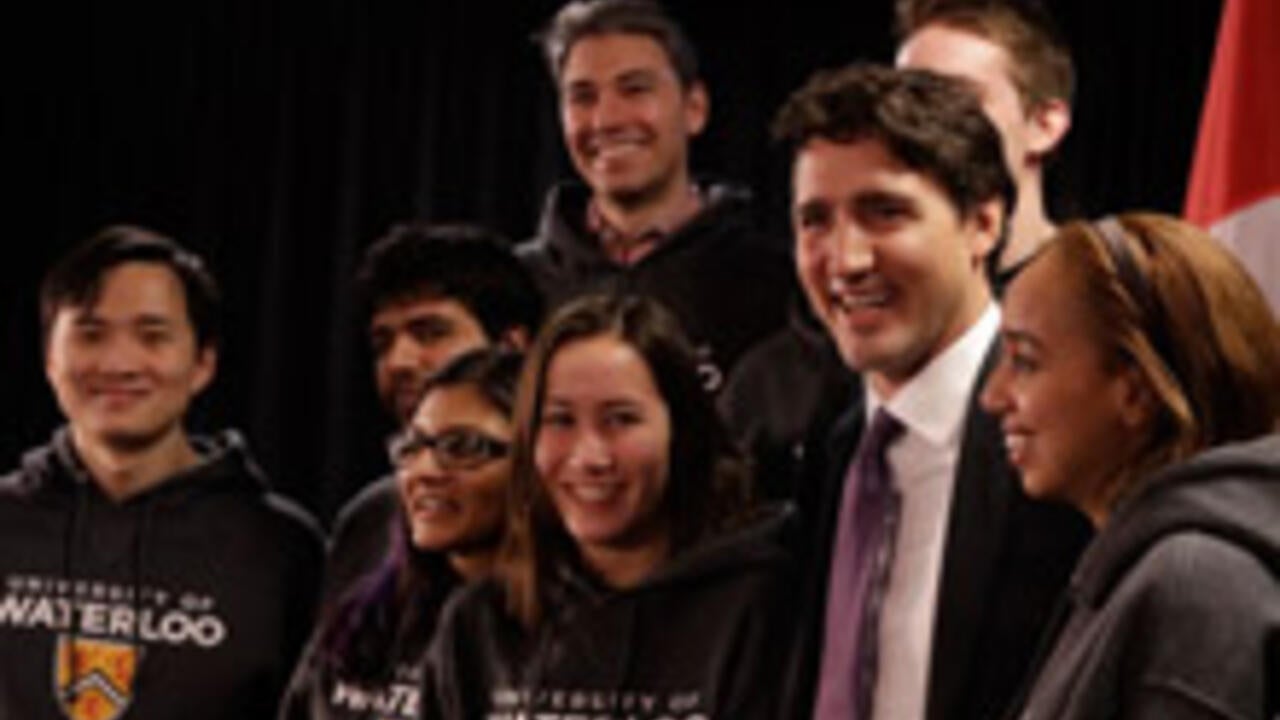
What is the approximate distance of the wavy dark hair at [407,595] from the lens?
3621mm

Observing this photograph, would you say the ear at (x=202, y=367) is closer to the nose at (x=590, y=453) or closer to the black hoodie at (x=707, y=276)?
the black hoodie at (x=707, y=276)

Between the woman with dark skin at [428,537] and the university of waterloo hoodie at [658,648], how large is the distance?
350 millimetres

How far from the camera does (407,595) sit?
143 inches

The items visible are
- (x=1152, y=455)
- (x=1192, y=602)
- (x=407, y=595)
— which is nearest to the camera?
(x=1192, y=602)

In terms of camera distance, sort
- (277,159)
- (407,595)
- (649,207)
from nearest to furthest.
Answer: (407,595), (649,207), (277,159)

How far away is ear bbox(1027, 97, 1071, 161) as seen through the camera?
11.5 feet

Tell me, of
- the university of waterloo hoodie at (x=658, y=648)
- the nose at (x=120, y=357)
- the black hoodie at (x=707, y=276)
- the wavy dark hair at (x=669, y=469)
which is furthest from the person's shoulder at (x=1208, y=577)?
the nose at (x=120, y=357)

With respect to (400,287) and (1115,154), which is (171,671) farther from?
(1115,154)

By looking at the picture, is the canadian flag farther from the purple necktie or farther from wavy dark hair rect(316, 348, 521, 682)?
wavy dark hair rect(316, 348, 521, 682)

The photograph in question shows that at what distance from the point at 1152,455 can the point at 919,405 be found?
636 mm

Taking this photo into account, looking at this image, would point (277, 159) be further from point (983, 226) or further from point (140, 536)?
point (983, 226)

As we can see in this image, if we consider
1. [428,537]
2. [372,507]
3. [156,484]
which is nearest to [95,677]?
[156,484]

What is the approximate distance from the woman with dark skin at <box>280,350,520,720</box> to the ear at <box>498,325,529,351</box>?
1.18ft

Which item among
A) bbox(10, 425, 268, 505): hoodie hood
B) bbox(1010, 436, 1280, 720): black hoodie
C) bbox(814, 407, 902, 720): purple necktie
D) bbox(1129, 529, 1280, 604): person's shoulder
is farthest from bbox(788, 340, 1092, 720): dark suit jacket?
bbox(10, 425, 268, 505): hoodie hood
